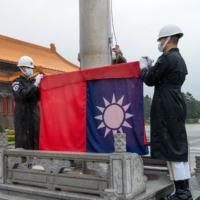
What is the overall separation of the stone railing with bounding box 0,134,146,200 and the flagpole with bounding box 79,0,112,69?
1.45 metres

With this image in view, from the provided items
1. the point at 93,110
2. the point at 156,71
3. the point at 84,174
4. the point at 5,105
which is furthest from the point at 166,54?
the point at 5,105

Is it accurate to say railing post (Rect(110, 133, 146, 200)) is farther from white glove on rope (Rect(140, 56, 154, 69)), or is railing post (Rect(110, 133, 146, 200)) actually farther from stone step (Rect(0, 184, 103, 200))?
white glove on rope (Rect(140, 56, 154, 69))

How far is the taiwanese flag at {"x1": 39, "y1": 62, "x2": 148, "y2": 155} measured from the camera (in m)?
3.49

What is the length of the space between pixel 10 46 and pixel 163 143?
21423 mm

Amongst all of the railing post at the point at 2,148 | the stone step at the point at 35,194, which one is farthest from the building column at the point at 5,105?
the stone step at the point at 35,194

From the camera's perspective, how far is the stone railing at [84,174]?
2.86 meters

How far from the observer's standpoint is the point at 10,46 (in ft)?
73.9

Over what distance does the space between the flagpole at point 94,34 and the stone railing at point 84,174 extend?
4.75 feet

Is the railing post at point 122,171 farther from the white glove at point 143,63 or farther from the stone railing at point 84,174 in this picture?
the white glove at point 143,63

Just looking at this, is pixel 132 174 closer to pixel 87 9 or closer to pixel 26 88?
pixel 26 88

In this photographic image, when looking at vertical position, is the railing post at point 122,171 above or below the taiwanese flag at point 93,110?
below

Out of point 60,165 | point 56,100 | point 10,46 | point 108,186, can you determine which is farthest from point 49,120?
point 10,46

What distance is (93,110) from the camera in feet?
12.1

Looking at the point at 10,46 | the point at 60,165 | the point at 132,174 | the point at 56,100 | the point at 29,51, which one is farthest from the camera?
the point at 29,51
